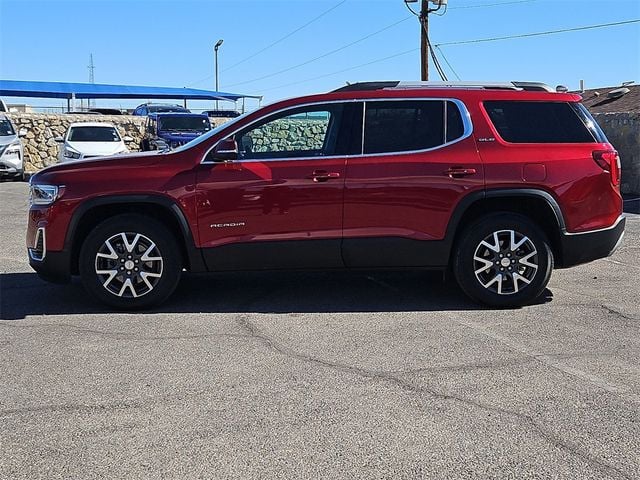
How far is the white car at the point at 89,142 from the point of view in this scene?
65.3 ft

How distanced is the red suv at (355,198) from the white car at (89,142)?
1390 centimetres

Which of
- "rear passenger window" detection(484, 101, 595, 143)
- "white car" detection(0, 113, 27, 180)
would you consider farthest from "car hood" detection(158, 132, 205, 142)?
"rear passenger window" detection(484, 101, 595, 143)

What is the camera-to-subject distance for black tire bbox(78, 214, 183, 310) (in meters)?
6.42

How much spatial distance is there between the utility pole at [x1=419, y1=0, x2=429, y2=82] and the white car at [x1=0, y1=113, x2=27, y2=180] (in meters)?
13.0

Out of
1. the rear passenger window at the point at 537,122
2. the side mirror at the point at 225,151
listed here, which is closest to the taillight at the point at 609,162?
the rear passenger window at the point at 537,122

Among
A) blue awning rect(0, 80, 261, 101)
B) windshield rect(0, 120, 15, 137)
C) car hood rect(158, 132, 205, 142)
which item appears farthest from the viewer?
blue awning rect(0, 80, 261, 101)

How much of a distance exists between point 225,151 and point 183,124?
19.4 m

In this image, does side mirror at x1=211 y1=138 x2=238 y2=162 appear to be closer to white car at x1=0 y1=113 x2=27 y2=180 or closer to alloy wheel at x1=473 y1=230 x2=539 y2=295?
alloy wheel at x1=473 y1=230 x2=539 y2=295

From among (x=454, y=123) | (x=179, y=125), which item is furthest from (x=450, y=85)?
(x=179, y=125)

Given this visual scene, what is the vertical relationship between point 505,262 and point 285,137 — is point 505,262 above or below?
below

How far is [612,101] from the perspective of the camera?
19281mm

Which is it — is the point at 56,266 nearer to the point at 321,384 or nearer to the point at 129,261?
the point at 129,261

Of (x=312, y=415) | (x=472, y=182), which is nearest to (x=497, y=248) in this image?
(x=472, y=182)

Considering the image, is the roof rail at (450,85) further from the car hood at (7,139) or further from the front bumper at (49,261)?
the car hood at (7,139)
